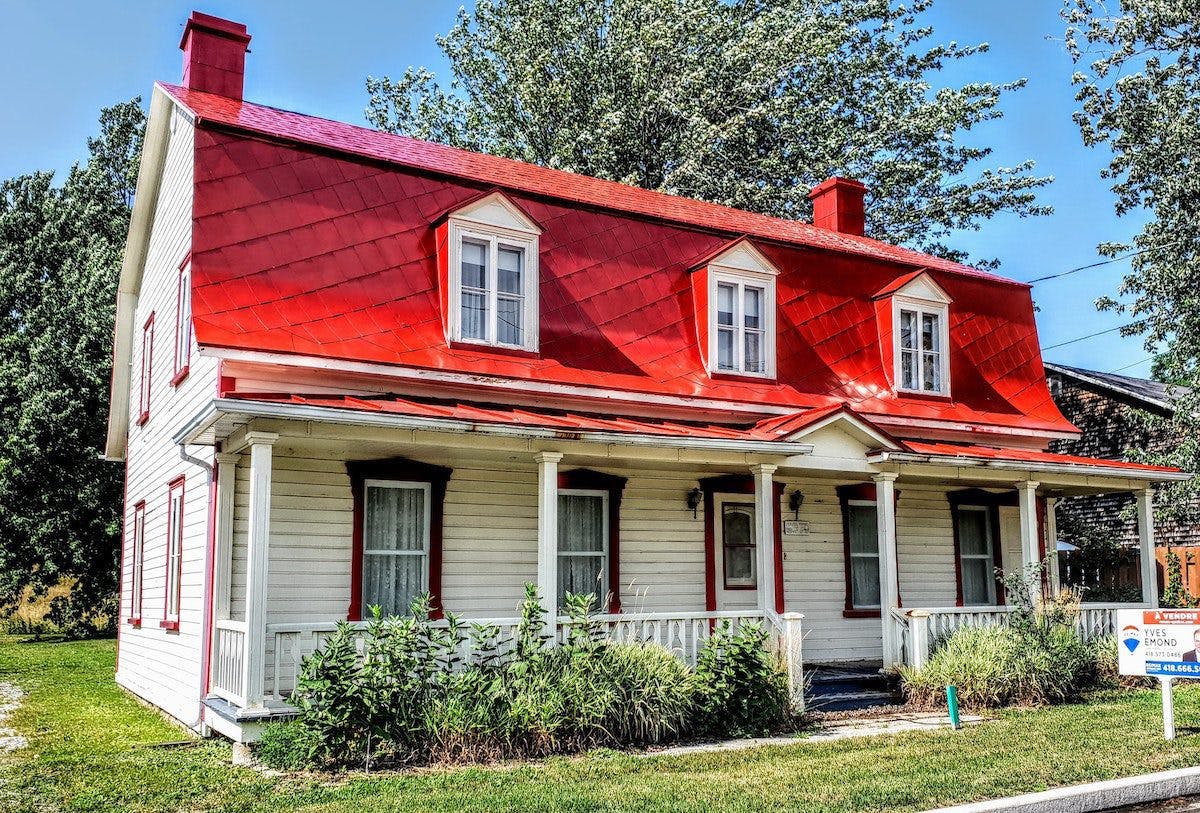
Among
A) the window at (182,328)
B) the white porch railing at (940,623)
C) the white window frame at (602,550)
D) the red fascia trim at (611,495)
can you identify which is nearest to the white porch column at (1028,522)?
the white porch railing at (940,623)

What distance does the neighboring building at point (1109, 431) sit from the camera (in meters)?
26.4

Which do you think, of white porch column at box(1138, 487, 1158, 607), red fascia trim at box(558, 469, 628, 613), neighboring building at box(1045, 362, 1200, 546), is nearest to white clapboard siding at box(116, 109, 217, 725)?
red fascia trim at box(558, 469, 628, 613)

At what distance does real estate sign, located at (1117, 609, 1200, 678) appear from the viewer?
1048 cm

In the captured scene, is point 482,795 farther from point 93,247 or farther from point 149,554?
point 93,247

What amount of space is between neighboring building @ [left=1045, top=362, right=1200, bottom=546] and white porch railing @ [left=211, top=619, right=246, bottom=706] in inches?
841

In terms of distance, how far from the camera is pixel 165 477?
570 inches

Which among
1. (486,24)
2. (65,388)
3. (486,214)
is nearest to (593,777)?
(486,214)

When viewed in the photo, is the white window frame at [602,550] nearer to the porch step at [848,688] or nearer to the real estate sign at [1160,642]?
the porch step at [848,688]

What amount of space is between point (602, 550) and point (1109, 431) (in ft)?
63.9

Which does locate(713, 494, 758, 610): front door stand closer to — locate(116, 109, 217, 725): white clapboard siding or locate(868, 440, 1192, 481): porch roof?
locate(868, 440, 1192, 481): porch roof

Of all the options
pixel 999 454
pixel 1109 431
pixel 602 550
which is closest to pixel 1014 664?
pixel 999 454

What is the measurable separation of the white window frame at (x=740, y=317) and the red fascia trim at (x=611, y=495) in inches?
92.2

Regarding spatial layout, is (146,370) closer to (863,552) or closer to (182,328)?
(182,328)

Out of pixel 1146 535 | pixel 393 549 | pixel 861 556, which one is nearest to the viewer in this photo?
pixel 393 549
